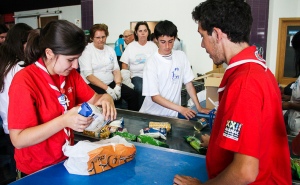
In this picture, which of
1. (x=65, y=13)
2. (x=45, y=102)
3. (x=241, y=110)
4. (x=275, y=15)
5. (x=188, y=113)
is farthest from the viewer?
(x=65, y=13)

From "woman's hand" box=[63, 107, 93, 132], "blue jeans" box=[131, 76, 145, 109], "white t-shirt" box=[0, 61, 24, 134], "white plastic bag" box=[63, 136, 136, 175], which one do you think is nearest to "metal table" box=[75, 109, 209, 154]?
"white plastic bag" box=[63, 136, 136, 175]

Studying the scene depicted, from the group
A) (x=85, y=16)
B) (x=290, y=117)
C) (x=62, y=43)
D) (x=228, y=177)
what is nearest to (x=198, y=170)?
(x=228, y=177)

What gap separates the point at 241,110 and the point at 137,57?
11.1 feet

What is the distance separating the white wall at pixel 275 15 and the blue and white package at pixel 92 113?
17.8ft

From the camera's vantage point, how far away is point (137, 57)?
13.9ft

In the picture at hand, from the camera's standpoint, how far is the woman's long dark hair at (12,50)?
2.27m

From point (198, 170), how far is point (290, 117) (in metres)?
1.34

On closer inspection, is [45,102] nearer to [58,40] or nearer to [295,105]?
[58,40]

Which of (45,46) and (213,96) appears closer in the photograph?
(45,46)

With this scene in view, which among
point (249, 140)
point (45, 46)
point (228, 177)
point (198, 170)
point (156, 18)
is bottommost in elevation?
point (198, 170)

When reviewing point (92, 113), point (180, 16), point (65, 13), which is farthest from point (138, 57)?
point (65, 13)

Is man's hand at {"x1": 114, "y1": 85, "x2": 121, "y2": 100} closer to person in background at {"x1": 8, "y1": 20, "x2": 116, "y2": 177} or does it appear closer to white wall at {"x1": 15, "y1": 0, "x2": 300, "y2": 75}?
person in background at {"x1": 8, "y1": 20, "x2": 116, "y2": 177}

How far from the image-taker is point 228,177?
967 millimetres

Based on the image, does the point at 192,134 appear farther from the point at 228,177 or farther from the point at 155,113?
the point at 228,177
